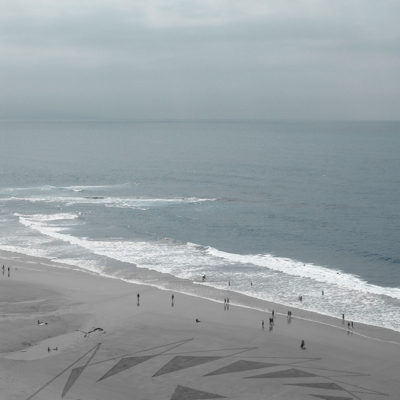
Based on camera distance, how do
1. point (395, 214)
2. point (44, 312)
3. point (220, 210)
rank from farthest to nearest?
point (220, 210) → point (395, 214) → point (44, 312)

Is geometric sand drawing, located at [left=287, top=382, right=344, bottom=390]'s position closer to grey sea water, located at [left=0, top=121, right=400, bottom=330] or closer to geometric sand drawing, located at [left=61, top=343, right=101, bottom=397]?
geometric sand drawing, located at [left=61, top=343, right=101, bottom=397]

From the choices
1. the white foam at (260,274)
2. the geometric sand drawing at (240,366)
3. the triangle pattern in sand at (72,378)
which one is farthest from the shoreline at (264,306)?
the triangle pattern in sand at (72,378)

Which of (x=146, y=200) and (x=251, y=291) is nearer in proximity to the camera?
(x=251, y=291)

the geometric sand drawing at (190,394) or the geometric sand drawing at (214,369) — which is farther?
the geometric sand drawing at (214,369)

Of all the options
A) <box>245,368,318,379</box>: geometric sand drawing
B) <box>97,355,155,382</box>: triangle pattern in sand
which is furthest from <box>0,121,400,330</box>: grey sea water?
<box>97,355,155,382</box>: triangle pattern in sand

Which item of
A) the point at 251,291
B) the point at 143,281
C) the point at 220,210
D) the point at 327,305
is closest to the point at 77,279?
the point at 143,281

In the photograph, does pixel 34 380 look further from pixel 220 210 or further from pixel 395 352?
pixel 220 210

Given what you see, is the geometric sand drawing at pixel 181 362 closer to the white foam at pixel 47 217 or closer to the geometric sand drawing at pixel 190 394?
the geometric sand drawing at pixel 190 394

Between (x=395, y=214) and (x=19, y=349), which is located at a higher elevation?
(x=395, y=214)
